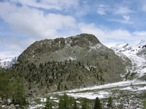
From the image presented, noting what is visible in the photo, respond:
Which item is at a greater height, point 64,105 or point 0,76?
point 0,76

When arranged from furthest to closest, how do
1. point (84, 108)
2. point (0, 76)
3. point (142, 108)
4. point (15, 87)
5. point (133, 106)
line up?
point (133, 106) < point (142, 108) < point (15, 87) < point (0, 76) < point (84, 108)

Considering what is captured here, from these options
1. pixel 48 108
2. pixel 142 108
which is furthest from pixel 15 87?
pixel 142 108

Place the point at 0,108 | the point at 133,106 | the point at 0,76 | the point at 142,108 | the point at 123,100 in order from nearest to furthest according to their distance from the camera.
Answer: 1. the point at 0,108
2. the point at 0,76
3. the point at 142,108
4. the point at 133,106
5. the point at 123,100

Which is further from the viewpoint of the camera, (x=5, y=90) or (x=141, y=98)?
(x=141, y=98)

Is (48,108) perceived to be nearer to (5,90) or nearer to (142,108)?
(5,90)

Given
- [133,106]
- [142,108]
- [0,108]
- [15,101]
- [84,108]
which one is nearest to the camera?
[0,108]

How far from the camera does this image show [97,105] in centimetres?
11744

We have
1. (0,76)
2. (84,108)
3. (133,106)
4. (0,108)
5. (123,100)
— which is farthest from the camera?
(123,100)

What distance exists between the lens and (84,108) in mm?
112312

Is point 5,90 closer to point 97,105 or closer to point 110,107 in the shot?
point 97,105

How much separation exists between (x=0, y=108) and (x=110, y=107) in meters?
78.5

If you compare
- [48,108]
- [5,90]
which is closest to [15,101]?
[5,90]

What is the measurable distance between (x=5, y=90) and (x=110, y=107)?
56.3m

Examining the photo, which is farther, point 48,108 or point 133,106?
point 133,106
